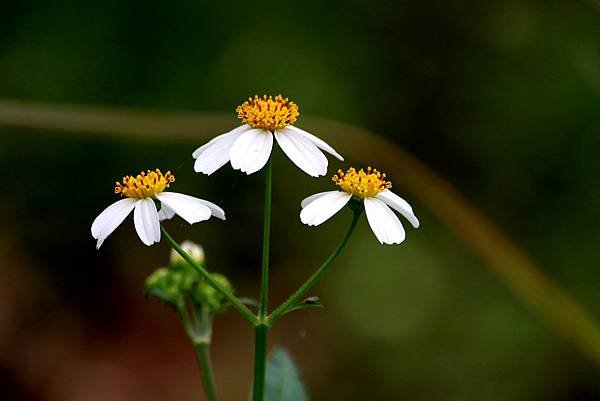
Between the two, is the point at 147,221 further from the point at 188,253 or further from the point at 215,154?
the point at 188,253

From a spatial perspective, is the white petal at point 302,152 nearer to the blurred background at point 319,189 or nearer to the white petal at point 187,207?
the white petal at point 187,207

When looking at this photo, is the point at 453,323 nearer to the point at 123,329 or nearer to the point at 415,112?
the point at 415,112

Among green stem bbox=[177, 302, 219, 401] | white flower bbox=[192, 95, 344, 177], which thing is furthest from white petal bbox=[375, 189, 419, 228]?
green stem bbox=[177, 302, 219, 401]

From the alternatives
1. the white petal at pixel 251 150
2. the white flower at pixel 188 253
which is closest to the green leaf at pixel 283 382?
the white flower at pixel 188 253

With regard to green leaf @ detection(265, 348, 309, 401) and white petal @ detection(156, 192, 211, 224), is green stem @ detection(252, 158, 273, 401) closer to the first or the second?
white petal @ detection(156, 192, 211, 224)

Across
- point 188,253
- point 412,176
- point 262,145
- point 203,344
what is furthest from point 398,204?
point 412,176

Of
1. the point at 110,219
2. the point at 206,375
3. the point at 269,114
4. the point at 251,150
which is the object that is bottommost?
the point at 206,375
